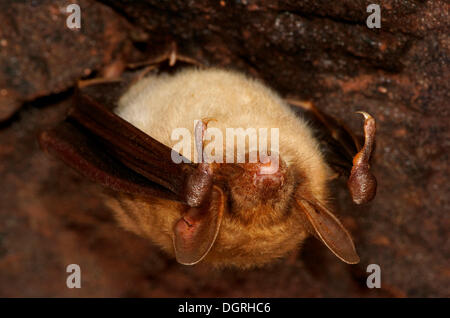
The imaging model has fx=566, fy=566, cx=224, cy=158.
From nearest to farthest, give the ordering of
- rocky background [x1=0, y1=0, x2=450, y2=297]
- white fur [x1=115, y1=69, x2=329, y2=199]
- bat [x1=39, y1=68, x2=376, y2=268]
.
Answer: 1. bat [x1=39, y1=68, x2=376, y2=268]
2. white fur [x1=115, y1=69, x2=329, y2=199]
3. rocky background [x1=0, y1=0, x2=450, y2=297]

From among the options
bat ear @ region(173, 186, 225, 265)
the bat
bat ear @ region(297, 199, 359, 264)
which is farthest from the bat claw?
bat ear @ region(173, 186, 225, 265)

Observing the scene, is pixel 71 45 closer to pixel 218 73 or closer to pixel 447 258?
pixel 218 73

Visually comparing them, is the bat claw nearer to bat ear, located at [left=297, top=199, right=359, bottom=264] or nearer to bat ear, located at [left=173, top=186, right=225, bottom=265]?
bat ear, located at [left=297, top=199, right=359, bottom=264]

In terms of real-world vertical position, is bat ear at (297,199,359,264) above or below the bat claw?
below

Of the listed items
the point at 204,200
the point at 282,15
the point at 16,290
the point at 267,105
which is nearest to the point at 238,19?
the point at 282,15

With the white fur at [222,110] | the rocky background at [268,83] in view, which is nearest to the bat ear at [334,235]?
the white fur at [222,110]

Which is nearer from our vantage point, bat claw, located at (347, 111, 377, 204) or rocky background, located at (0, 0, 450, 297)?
bat claw, located at (347, 111, 377, 204)

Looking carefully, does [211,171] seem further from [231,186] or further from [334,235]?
[334,235]
